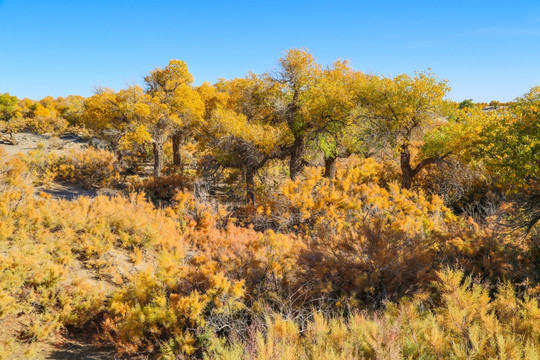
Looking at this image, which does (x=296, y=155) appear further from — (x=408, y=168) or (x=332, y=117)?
(x=408, y=168)

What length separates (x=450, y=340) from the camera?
3.72 metres

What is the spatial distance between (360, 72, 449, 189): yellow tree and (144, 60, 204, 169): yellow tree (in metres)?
8.96

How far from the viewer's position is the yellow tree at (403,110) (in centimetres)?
1266

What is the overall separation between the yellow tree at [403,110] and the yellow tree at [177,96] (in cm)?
896

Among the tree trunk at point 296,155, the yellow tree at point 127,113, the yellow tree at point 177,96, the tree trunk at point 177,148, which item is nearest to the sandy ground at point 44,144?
the yellow tree at point 127,113

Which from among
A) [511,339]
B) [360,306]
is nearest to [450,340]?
[511,339]

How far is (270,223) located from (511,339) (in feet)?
24.9

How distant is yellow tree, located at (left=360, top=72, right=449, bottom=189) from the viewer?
12.7m

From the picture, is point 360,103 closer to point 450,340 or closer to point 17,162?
point 450,340

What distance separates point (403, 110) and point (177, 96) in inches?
454

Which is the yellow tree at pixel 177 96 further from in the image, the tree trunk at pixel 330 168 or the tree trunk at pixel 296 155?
the tree trunk at pixel 330 168

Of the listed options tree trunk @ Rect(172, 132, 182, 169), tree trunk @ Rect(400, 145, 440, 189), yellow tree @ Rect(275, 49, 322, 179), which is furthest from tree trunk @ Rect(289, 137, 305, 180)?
tree trunk @ Rect(172, 132, 182, 169)

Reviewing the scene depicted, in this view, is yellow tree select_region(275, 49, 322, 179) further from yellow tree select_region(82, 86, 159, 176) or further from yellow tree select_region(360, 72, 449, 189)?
yellow tree select_region(82, 86, 159, 176)

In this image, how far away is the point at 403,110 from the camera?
1272 cm
